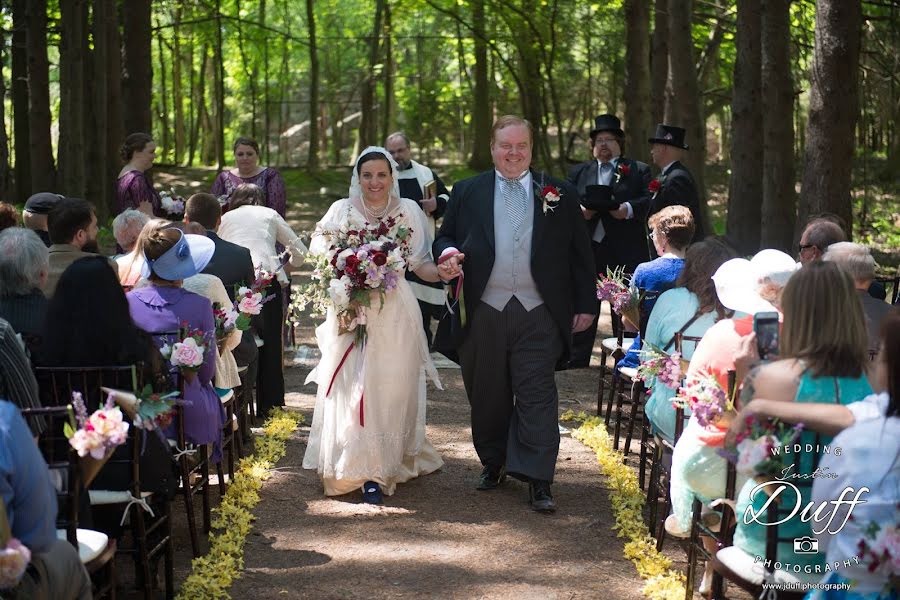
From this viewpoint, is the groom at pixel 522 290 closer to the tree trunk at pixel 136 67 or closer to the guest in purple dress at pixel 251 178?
the guest in purple dress at pixel 251 178

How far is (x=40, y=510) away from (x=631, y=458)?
5.43 metres

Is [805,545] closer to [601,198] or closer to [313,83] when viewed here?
[601,198]

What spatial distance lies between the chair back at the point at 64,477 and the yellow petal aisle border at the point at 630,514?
9.09 ft

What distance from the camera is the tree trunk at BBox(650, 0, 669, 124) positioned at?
18348mm

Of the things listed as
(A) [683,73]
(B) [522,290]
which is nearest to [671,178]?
(B) [522,290]

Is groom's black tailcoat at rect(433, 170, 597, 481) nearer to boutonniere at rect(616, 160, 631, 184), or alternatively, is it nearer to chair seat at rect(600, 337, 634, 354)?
Answer: chair seat at rect(600, 337, 634, 354)

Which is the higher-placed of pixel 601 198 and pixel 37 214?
pixel 601 198

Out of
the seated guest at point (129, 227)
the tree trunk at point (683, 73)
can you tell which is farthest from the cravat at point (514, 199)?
the tree trunk at point (683, 73)

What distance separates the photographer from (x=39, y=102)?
58.9 ft

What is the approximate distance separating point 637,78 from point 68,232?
12.9m

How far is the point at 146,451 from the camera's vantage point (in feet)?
18.4

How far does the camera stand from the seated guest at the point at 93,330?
17.3 ft

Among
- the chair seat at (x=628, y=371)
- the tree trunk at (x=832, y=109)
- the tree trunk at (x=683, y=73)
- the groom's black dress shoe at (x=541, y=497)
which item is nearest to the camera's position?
the groom's black dress shoe at (x=541, y=497)

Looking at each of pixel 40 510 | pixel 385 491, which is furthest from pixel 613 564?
pixel 40 510
